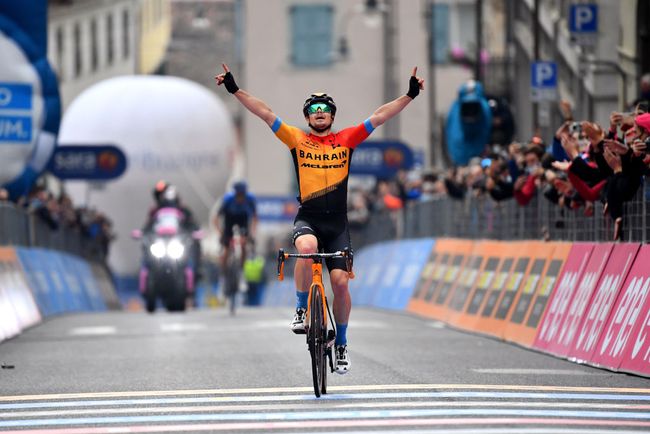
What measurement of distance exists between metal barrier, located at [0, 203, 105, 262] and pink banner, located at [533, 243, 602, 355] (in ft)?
35.2

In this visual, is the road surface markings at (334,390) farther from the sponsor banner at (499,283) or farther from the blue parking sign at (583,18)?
the blue parking sign at (583,18)

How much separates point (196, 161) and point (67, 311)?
24.9 metres

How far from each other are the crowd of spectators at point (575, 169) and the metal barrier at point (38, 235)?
651 centimetres

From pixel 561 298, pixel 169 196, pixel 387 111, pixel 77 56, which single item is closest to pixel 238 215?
pixel 169 196

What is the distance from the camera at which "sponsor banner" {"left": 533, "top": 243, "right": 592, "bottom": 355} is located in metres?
17.5

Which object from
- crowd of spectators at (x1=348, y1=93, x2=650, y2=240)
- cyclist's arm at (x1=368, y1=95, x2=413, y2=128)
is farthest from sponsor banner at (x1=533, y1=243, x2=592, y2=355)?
cyclist's arm at (x1=368, y1=95, x2=413, y2=128)

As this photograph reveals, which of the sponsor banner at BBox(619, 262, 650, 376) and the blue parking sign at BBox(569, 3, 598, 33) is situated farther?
the blue parking sign at BBox(569, 3, 598, 33)

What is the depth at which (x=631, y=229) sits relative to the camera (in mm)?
16266

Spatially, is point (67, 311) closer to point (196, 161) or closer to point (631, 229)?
point (631, 229)

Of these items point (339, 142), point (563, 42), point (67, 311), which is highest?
point (563, 42)

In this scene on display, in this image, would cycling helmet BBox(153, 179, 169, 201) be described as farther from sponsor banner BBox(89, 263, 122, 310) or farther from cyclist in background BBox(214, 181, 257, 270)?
sponsor banner BBox(89, 263, 122, 310)

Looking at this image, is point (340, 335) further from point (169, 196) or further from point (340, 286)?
point (169, 196)

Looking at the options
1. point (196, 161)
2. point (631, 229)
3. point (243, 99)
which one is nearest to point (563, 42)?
point (196, 161)

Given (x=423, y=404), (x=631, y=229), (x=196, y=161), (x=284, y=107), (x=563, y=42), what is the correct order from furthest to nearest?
(x=284, y=107) < (x=196, y=161) < (x=563, y=42) < (x=631, y=229) < (x=423, y=404)
